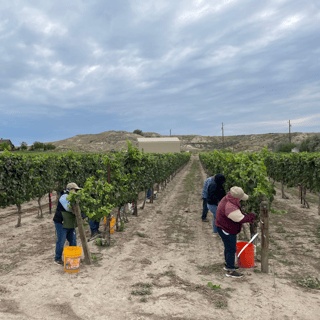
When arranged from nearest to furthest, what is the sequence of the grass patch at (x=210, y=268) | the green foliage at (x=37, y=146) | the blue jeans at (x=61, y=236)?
1. the grass patch at (x=210, y=268)
2. the blue jeans at (x=61, y=236)
3. the green foliage at (x=37, y=146)

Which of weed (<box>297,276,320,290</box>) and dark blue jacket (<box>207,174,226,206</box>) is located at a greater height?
dark blue jacket (<box>207,174,226,206</box>)

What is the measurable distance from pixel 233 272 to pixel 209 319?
152 cm

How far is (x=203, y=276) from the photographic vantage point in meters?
4.88

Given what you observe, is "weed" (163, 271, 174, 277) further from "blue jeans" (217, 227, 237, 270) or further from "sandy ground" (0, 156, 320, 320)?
"blue jeans" (217, 227, 237, 270)

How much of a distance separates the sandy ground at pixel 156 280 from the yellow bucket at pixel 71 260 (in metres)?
0.13

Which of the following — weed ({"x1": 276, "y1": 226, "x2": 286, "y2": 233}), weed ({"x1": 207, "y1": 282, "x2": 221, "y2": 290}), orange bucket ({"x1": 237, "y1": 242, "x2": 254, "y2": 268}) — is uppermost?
orange bucket ({"x1": 237, "y1": 242, "x2": 254, "y2": 268})

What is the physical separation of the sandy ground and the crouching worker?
53 cm

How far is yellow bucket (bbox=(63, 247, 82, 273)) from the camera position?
4.92 m

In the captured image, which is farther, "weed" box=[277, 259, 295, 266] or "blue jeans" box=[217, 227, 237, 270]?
"weed" box=[277, 259, 295, 266]

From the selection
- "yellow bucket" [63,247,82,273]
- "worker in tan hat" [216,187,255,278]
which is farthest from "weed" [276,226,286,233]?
"yellow bucket" [63,247,82,273]

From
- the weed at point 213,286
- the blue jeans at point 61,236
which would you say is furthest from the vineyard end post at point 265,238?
the blue jeans at point 61,236

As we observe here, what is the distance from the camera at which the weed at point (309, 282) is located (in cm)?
446

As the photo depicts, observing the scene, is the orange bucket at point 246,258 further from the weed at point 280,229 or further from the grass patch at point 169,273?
the weed at point 280,229

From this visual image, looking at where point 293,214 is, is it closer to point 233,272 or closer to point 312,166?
point 312,166
